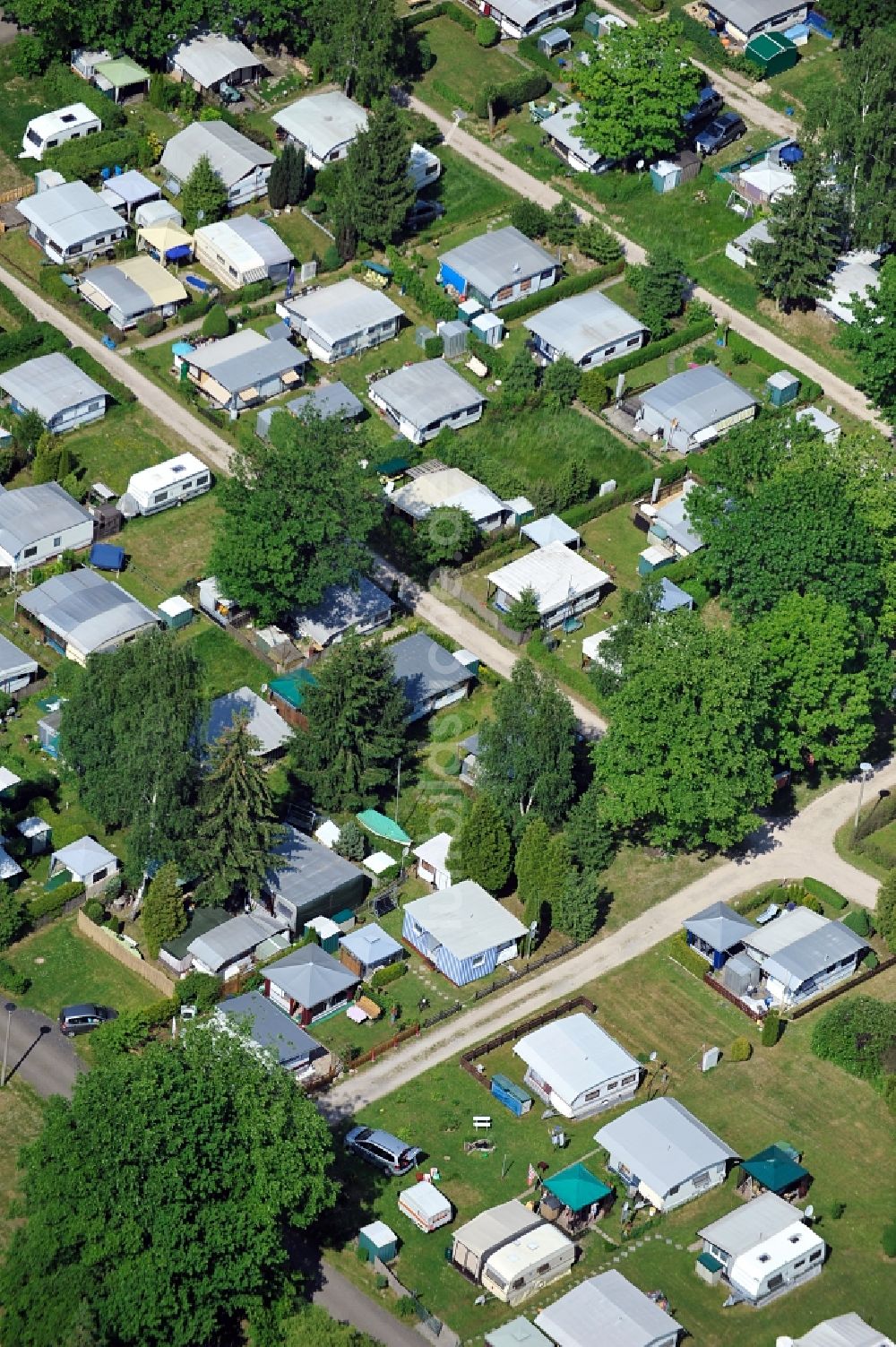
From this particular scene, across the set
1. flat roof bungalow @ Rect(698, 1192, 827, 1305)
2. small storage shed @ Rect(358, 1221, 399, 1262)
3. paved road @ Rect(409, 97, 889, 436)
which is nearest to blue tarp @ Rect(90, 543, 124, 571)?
paved road @ Rect(409, 97, 889, 436)

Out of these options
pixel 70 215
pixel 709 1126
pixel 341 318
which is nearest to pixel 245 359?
pixel 341 318

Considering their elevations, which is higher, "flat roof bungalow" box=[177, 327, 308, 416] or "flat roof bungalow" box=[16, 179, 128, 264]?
"flat roof bungalow" box=[16, 179, 128, 264]

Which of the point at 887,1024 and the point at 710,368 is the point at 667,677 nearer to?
the point at 887,1024

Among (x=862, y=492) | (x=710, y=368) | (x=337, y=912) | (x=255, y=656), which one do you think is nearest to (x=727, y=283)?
(x=710, y=368)

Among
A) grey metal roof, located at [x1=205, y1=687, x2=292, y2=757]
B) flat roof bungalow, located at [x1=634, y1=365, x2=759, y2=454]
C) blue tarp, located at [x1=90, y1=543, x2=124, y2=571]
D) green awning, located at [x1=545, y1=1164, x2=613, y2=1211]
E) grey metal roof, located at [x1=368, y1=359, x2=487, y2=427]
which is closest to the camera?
green awning, located at [x1=545, y1=1164, x2=613, y2=1211]

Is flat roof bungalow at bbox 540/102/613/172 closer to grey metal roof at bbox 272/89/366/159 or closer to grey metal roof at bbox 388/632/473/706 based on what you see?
grey metal roof at bbox 272/89/366/159

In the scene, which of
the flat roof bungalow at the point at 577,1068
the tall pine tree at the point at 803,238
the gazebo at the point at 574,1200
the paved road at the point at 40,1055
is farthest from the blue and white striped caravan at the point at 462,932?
the tall pine tree at the point at 803,238

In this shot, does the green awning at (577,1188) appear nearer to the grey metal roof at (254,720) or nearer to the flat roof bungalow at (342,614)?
the grey metal roof at (254,720)
